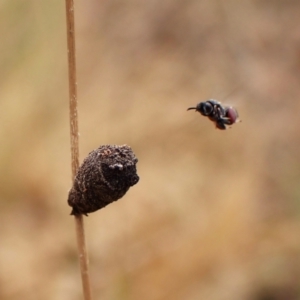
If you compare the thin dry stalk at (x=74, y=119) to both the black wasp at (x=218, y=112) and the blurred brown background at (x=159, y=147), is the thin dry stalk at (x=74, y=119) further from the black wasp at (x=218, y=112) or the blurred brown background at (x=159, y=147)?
the blurred brown background at (x=159, y=147)

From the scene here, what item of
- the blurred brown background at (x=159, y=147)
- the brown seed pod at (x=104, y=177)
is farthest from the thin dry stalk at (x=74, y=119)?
the blurred brown background at (x=159, y=147)

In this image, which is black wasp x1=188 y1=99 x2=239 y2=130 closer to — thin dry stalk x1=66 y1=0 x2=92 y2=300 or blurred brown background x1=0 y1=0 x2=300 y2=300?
thin dry stalk x1=66 y1=0 x2=92 y2=300

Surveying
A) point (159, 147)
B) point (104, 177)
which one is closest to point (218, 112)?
point (104, 177)

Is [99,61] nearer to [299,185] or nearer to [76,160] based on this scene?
[299,185]

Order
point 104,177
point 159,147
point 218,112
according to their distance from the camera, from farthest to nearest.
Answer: point 159,147
point 218,112
point 104,177

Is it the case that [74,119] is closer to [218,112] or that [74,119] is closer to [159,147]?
[218,112]

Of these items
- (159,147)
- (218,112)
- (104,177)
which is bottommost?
(104,177)

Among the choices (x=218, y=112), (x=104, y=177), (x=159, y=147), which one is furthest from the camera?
(x=159, y=147)
